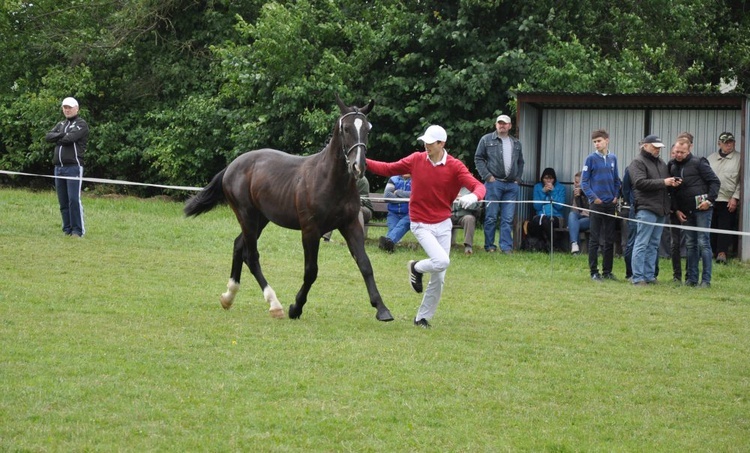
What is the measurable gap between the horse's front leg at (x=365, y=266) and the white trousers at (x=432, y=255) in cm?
37

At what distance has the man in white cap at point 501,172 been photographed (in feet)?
62.2

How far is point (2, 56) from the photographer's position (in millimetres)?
30656

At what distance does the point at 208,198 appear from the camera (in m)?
12.8

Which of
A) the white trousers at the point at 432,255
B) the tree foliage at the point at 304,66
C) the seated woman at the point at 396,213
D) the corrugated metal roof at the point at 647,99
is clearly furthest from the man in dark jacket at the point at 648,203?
the tree foliage at the point at 304,66

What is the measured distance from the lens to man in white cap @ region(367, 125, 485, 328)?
1058 cm

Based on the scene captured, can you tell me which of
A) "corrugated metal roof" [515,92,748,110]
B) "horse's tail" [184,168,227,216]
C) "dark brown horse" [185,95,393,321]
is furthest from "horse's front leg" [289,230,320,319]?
"corrugated metal roof" [515,92,748,110]

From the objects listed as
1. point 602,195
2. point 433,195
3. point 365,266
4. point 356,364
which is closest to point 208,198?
point 365,266

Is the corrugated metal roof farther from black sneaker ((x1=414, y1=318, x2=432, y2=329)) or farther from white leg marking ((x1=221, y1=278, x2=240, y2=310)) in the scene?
black sneaker ((x1=414, y1=318, x2=432, y2=329))

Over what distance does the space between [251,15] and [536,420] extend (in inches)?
940

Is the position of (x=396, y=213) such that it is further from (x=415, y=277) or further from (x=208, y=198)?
(x=415, y=277)

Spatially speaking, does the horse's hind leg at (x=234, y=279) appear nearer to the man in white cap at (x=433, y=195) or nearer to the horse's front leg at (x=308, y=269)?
the horse's front leg at (x=308, y=269)

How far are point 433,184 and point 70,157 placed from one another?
9.42m

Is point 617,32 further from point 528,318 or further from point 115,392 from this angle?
point 115,392

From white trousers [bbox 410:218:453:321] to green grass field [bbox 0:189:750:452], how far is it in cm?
26
